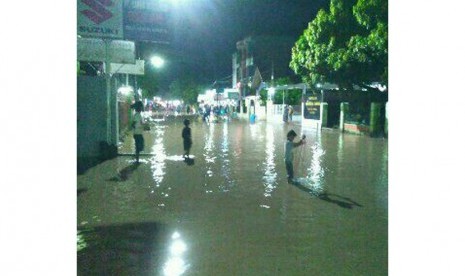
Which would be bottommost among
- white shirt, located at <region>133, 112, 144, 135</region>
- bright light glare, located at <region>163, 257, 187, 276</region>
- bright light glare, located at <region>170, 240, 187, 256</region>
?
bright light glare, located at <region>163, 257, 187, 276</region>

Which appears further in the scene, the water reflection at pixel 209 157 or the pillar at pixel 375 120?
the pillar at pixel 375 120

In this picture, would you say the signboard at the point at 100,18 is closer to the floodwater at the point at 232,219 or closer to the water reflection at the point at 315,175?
the floodwater at the point at 232,219

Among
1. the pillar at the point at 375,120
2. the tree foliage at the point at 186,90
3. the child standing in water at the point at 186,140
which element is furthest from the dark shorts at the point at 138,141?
the tree foliage at the point at 186,90

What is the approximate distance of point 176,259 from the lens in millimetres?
5902

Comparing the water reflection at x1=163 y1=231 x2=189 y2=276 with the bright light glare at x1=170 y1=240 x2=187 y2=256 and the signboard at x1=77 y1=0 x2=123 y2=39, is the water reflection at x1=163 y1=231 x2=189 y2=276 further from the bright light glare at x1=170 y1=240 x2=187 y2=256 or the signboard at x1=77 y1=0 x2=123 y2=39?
the signboard at x1=77 y1=0 x2=123 y2=39

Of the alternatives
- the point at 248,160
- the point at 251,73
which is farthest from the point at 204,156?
the point at 251,73

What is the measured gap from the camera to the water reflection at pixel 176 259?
5508 millimetres

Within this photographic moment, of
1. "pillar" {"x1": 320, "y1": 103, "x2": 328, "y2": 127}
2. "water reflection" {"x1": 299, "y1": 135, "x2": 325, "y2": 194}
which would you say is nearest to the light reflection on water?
"water reflection" {"x1": 299, "y1": 135, "x2": 325, "y2": 194}

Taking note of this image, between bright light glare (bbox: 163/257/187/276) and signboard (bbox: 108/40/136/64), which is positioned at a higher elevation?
signboard (bbox: 108/40/136/64)

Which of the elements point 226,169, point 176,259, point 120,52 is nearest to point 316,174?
point 226,169

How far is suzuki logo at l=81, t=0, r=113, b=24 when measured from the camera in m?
13.2

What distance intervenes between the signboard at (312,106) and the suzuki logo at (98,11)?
20.9m
